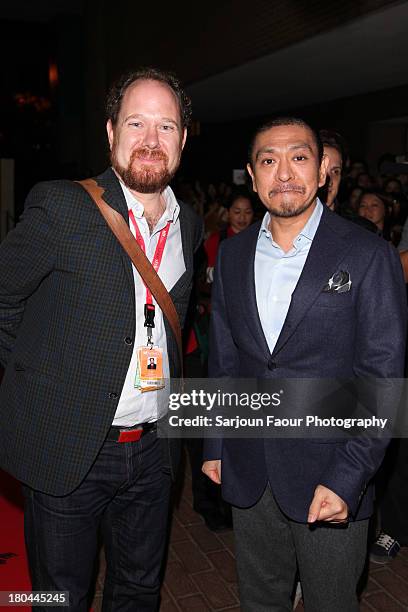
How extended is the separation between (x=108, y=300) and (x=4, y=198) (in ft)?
36.6

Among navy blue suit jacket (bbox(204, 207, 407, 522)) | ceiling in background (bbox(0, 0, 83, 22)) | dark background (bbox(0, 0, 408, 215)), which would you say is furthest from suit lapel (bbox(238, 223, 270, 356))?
ceiling in background (bbox(0, 0, 83, 22))

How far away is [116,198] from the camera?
200cm

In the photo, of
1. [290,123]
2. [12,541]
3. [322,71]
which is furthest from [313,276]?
[322,71]

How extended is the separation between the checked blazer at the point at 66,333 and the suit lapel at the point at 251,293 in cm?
40

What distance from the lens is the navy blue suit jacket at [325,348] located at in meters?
1.81

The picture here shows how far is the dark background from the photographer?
8039mm

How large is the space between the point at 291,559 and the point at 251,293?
978mm

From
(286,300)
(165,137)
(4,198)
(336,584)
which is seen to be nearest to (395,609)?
(336,584)

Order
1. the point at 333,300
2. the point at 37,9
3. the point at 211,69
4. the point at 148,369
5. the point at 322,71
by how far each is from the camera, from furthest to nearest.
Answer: the point at 37,9 < the point at 211,69 < the point at 322,71 < the point at 148,369 < the point at 333,300

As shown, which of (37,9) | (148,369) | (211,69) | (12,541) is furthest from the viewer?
(37,9)

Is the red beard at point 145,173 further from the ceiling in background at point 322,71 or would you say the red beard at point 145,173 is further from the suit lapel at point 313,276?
the ceiling in background at point 322,71

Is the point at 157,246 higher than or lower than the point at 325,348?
higher

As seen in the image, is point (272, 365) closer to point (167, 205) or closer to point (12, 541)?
point (167, 205)

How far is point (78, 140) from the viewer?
1897cm
